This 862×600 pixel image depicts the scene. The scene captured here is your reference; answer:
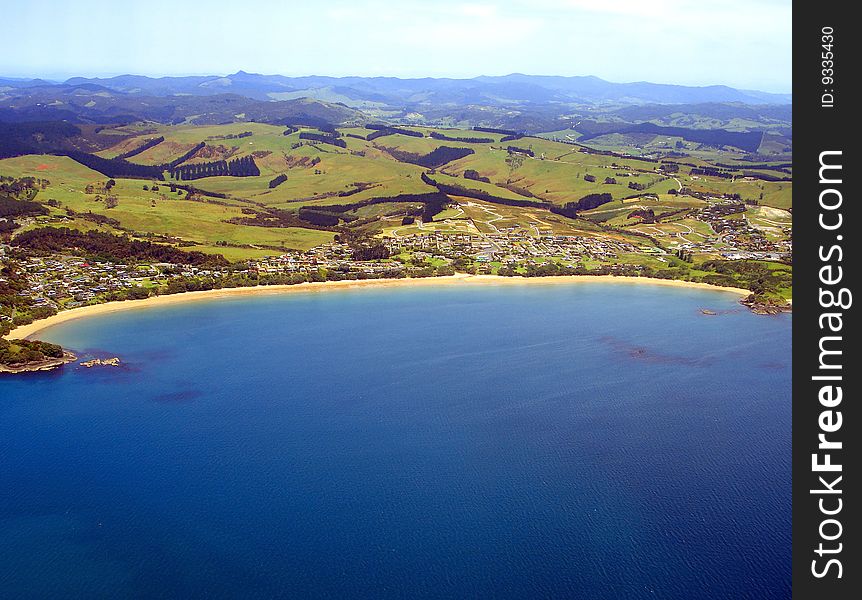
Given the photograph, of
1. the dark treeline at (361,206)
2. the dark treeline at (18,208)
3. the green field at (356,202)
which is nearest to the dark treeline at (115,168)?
the green field at (356,202)

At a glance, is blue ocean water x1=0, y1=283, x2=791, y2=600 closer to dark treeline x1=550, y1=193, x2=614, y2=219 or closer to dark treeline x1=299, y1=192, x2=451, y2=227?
dark treeline x1=299, y1=192, x2=451, y2=227

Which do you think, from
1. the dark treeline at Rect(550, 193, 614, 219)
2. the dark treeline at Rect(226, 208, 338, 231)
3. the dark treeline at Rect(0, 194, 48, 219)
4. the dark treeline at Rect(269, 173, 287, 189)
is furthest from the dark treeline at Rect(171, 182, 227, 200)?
the dark treeline at Rect(550, 193, 614, 219)

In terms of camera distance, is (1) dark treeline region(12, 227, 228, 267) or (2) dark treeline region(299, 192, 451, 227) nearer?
(1) dark treeline region(12, 227, 228, 267)

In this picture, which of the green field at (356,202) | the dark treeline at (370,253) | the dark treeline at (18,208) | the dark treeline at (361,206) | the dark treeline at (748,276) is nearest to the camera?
the dark treeline at (748,276)

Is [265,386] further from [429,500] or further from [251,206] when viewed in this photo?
[251,206]

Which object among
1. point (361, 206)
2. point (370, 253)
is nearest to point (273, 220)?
point (361, 206)

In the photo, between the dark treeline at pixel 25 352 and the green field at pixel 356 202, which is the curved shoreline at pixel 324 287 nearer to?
the dark treeline at pixel 25 352
